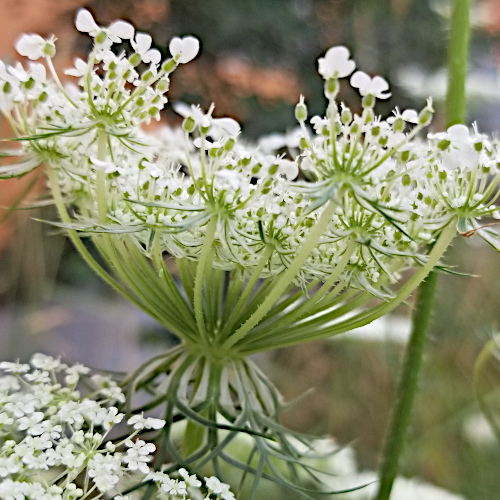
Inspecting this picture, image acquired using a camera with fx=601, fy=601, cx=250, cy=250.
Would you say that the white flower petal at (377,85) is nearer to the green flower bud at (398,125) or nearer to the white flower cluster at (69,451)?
the green flower bud at (398,125)

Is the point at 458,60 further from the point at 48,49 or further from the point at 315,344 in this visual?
the point at 315,344

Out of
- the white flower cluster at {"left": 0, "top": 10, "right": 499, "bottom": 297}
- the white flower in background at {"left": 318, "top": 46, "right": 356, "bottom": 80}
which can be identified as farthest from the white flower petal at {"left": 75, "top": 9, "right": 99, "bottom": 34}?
the white flower in background at {"left": 318, "top": 46, "right": 356, "bottom": 80}

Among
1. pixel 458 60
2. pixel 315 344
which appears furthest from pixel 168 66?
pixel 315 344

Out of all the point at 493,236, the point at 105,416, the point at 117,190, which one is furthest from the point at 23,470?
the point at 493,236

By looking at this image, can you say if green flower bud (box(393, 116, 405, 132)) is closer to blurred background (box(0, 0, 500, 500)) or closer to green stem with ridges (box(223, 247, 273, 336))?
green stem with ridges (box(223, 247, 273, 336))

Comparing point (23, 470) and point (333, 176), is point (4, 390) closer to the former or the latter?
point (23, 470)
